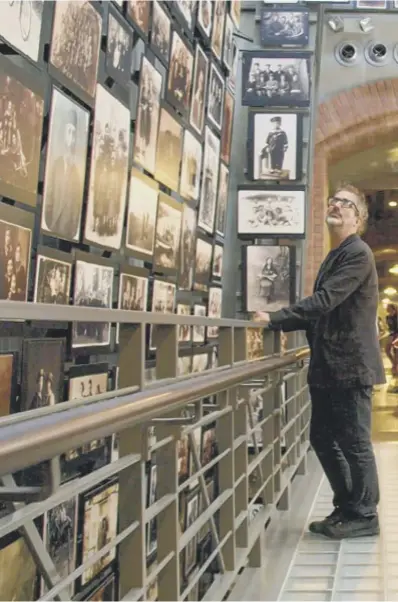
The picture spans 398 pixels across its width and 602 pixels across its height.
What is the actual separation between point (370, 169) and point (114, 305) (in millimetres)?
7081

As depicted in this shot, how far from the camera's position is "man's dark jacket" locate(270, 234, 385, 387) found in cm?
310

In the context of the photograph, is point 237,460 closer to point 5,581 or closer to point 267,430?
point 267,430

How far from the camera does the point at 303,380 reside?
5.42m

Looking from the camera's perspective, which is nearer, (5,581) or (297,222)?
(5,581)

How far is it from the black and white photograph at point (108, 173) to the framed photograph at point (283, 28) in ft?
9.98

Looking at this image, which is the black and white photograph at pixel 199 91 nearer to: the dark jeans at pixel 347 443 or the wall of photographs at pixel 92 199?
the wall of photographs at pixel 92 199

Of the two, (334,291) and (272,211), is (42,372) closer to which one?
(334,291)

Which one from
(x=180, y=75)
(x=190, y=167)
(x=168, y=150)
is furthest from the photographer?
(x=190, y=167)

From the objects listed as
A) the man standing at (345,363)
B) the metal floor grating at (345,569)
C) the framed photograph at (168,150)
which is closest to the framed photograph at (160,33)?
the framed photograph at (168,150)

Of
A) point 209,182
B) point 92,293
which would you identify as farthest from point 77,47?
point 209,182

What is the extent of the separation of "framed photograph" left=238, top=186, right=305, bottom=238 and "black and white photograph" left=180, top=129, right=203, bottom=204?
1.11 m

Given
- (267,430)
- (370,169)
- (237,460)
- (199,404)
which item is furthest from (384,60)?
(199,404)

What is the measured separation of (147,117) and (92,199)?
0.83 meters

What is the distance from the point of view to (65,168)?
2.73 meters
